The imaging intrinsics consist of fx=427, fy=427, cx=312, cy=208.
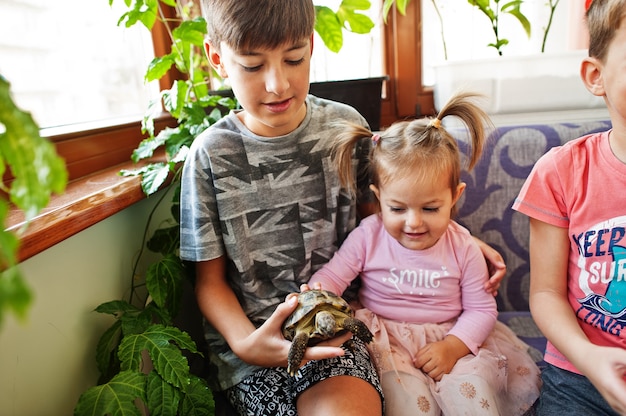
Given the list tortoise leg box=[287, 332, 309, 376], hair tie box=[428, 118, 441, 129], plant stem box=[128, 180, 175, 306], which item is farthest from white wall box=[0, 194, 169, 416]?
hair tie box=[428, 118, 441, 129]

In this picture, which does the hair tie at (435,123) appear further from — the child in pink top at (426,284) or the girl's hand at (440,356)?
the girl's hand at (440,356)

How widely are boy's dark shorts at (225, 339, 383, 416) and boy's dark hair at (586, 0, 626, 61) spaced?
74 cm

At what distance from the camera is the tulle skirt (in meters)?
0.86

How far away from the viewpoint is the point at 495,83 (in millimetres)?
1401

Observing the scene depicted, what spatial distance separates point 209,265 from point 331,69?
1084 millimetres

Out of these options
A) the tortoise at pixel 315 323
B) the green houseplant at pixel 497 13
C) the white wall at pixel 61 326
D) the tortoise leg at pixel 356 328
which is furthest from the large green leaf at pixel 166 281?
the green houseplant at pixel 497 13

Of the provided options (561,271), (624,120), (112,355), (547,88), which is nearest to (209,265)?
(112,355)

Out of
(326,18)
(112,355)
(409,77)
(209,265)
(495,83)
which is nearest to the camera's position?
(112,355)

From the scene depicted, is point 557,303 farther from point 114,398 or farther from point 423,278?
point 114,398

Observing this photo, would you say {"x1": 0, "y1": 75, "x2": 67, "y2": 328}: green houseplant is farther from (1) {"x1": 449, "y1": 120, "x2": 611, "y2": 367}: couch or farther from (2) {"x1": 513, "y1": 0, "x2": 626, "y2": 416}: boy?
(1) {"x1": 449, "y1": 120, "x2": 611, "y2": 367}: couch

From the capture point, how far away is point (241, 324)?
939 mm

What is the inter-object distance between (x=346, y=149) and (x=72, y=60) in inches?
31.9

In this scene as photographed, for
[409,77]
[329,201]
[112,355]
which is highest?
[409,77]

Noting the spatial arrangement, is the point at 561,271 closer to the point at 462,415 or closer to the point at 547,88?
the point at 462,415
